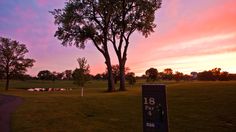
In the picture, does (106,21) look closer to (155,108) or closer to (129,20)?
(129,20)

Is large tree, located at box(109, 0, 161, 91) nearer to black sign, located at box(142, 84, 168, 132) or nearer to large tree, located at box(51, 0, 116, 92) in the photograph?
large tree, located at box(51, 0, 116, 92)

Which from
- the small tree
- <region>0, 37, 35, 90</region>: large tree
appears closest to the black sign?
the small tree

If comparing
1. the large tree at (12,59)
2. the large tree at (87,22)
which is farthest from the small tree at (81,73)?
the large tree at (12,59)

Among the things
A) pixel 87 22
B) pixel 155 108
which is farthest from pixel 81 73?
pixel 155 108

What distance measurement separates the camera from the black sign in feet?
18.6

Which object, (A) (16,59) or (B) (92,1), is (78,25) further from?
(A) (16,59)

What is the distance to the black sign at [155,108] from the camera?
5.66 m

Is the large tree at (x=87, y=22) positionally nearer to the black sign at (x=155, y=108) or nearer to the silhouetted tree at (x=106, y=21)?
the silhouetted tree at (x=106, y=21)

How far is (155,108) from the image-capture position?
5.75 m

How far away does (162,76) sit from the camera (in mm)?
150000

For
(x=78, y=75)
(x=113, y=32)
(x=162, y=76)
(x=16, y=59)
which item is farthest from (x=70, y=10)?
(x=162, y=76)

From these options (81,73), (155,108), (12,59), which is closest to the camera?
(155,108)

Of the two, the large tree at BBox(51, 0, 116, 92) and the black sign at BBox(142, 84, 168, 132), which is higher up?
the large tree at BBox(51, 0, 116, 92)

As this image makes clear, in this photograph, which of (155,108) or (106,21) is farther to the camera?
(106,21)
